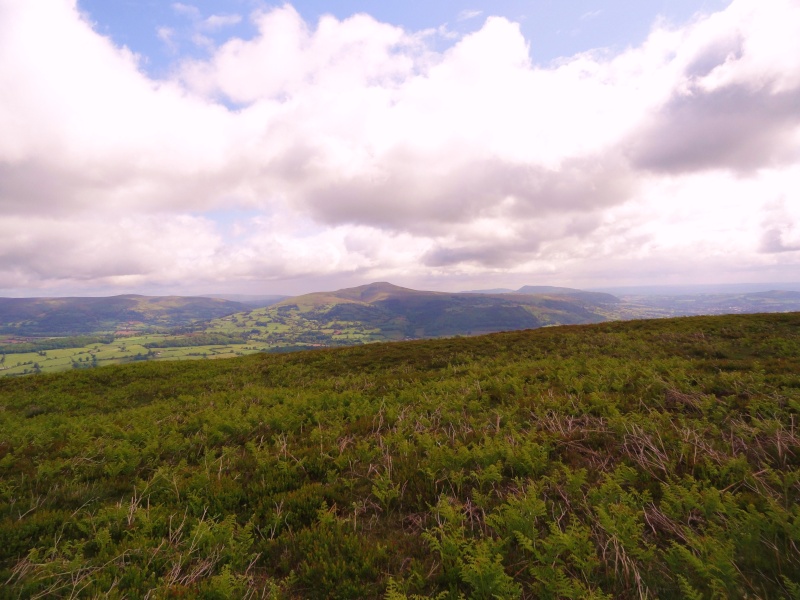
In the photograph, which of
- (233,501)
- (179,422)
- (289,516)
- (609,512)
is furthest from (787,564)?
(179,422)

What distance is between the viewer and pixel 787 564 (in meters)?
3.33

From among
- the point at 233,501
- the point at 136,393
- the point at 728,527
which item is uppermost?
the point at 728,527

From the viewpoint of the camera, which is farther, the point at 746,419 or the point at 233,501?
the point at 746,419

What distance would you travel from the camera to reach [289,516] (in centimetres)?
521

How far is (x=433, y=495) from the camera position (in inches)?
222

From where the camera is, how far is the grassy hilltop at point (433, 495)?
375 centimetres

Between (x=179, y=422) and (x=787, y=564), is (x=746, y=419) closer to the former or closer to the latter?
(x=787, y=564)

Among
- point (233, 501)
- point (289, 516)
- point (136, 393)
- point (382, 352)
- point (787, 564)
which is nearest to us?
point (787, 564)

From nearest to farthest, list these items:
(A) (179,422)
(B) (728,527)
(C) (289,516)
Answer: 1. (B) (728,527)
2. (C) (289,516)
3. (A) (179,422)

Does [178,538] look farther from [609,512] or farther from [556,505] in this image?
[609,512]

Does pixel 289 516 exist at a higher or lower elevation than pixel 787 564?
lower

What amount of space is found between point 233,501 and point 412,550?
3.35 m

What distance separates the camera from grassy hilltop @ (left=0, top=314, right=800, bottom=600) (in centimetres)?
375

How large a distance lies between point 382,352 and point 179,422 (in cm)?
1567
